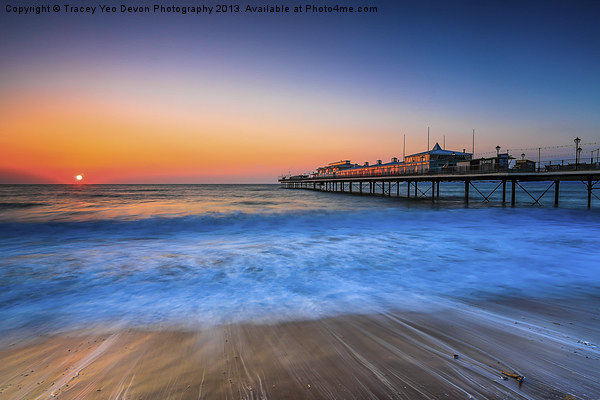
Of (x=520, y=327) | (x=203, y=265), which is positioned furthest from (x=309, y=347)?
(x=203, y=265)

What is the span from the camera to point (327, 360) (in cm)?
390

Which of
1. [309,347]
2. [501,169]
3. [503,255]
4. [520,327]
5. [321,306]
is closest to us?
[309,347]

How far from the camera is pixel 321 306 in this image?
20.2ft

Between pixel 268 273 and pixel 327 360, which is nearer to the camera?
pixel 327 360

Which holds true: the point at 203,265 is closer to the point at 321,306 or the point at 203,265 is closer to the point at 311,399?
the point at 321,306

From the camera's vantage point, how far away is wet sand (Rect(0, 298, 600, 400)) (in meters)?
3.28

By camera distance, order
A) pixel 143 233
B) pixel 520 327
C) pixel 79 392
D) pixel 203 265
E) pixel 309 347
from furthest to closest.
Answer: pixel 143 233 → pixel 203 265 → pixel 520 327 → pixel 309 347 → pixel 79 392

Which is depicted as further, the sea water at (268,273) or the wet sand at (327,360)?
the sea water at (268,273)

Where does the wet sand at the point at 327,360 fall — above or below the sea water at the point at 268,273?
above

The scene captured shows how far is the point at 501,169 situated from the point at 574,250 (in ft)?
62.1

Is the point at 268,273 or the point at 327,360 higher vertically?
the point at 327,360

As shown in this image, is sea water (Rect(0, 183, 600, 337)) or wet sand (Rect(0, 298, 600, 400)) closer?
wet sand (Rect(0, 298, 600, 400))

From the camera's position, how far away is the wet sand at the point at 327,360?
328cm

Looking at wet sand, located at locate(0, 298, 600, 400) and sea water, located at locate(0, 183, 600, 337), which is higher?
wet sand, located at locate(0, 298, 600, 400)
